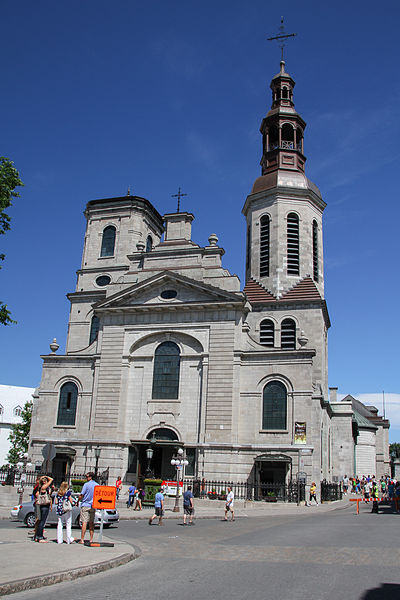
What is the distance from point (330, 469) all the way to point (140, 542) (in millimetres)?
32884

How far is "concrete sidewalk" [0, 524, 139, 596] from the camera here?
965 cm

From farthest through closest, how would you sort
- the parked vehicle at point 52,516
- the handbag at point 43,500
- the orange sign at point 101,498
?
the parked vehicle at point 52,516 < the handbag at point 43,500 < the orange sign at point 101,498

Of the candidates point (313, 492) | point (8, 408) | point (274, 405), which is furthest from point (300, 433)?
point (8, 408)

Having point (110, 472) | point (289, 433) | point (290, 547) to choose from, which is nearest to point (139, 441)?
point (110, 472)

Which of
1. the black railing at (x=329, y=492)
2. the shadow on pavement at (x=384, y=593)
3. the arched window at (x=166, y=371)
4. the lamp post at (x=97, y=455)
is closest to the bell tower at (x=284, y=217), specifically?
the arched window at (x=166, y=371)

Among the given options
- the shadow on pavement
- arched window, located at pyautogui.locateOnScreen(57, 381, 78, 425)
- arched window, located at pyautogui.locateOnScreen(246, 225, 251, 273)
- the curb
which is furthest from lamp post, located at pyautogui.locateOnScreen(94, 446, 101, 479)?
the shadow on pavement

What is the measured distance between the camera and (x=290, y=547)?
14.9 m

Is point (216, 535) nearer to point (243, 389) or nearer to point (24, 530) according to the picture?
point (24, 530)

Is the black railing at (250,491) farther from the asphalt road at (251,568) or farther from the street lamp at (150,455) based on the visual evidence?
the asphalt road at (251,568)

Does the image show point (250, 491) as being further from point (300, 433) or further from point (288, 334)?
point (288, 334)

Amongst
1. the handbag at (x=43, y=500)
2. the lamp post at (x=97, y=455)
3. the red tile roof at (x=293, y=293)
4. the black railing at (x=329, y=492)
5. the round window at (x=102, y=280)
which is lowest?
the black railing at (x=329, y=492)

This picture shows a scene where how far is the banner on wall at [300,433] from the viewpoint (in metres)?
34.6

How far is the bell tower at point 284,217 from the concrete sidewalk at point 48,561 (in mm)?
32204

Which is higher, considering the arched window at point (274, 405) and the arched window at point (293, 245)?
the arched window at point (293, 245)
